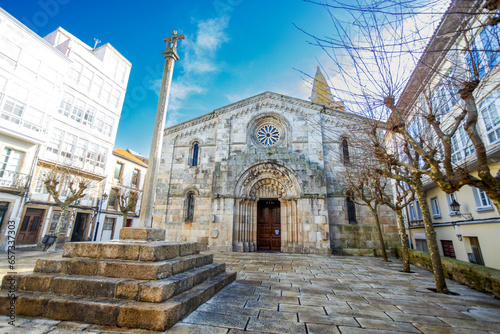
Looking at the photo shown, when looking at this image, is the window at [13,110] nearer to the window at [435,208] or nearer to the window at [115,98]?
the window at [115,98]

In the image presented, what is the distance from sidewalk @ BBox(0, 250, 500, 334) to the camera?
335 centimetres

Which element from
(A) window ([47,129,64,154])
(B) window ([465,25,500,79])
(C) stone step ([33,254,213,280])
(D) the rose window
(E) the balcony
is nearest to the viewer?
(B) window ([465,25,500,79])

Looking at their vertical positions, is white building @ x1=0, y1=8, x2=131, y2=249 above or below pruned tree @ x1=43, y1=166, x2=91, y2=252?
above

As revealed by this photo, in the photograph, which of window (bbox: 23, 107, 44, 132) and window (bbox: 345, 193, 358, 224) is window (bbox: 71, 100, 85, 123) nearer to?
window (bbox: 23, 107, 44, 132)

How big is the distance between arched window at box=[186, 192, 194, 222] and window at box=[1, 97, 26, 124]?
12.6 m

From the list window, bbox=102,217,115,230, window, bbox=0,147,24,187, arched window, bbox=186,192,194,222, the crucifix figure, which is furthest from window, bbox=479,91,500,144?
window, bbox=102,217,115,230

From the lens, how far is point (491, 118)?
9.42 metres

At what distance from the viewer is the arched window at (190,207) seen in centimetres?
1537

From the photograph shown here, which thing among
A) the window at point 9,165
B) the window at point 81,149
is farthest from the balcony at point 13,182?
the window at point 81,149

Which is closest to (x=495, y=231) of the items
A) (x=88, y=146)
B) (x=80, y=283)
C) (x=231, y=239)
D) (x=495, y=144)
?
(x=495, y=144)

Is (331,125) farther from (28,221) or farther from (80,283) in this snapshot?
(28,221)

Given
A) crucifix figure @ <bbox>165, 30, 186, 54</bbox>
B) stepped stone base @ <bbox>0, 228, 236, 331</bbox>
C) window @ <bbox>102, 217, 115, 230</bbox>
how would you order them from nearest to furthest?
stepped stone base @ <bbox>0, 228, 236, 331</bbox>, crucifix figure @ <bbox>165, 30, 186, 54</bbox>, window @ <bbox>102, 217, 115, 230</bbox>

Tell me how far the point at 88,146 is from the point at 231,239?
16.8 meters

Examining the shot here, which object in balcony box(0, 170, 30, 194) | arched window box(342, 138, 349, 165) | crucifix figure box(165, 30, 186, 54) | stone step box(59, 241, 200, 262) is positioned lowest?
stone step box(59, 241, 200, 262)
